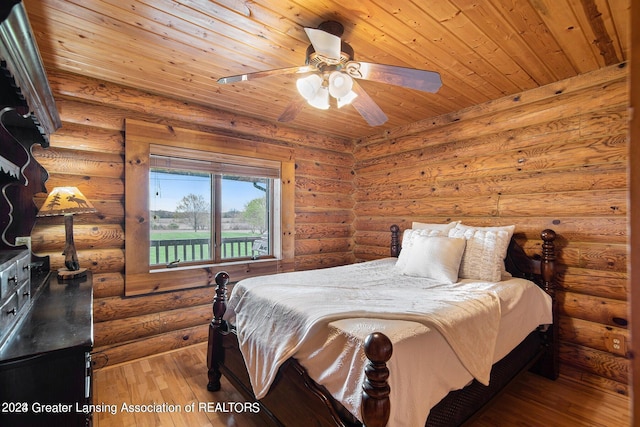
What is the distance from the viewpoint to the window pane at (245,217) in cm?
344

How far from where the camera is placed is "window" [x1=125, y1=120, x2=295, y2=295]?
2762mm

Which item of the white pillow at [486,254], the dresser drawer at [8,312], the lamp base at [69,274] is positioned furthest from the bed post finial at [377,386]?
the lamp base at [69,274]

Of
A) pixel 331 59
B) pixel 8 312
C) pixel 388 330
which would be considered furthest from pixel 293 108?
pixel 8 312

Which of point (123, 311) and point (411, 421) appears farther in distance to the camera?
point (123, 311)

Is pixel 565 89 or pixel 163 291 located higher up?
pixel 565 89

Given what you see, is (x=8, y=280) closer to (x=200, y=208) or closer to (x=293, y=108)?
(x=293, y=108)

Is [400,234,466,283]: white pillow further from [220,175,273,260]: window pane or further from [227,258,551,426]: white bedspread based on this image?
[220,175,273,260]: window pane

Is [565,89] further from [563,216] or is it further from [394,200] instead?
[394,200]

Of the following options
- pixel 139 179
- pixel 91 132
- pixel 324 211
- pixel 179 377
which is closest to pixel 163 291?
pixel 179 377

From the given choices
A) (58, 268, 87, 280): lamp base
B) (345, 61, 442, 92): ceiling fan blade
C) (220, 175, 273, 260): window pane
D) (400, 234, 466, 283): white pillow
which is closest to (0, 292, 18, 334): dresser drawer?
(58, 268, 87, 280): lamp base

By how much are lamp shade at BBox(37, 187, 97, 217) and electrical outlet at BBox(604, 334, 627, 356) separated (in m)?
3.96

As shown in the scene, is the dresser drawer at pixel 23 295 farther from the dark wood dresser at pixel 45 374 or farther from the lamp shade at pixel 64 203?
the lamp shade at pixel 64 203

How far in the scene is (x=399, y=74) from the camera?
5.59 ft

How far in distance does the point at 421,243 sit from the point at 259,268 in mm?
1816
